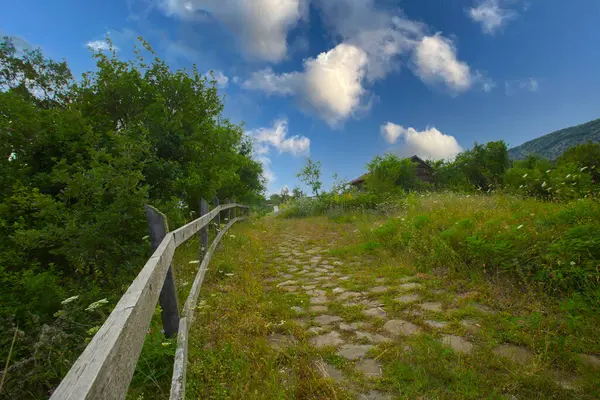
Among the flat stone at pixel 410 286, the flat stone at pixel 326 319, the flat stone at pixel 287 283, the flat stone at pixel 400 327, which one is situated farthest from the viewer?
the flat stone at pixel 287 283

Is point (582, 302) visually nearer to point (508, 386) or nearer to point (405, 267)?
point (508, 386)

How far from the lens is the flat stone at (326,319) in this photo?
10.4ft

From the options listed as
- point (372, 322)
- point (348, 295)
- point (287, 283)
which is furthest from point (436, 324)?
point (287, 283)

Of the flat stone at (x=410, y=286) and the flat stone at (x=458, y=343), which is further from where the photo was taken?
the flat stone at (x=410, y=286)

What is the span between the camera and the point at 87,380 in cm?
62

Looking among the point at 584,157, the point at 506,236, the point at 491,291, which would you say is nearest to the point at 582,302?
the point at 491,291

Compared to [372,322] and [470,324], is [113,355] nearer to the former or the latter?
[372,322]

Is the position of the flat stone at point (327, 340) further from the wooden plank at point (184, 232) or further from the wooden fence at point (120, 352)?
the wooden plank at point (184, 232)

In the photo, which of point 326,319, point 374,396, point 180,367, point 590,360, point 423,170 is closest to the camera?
point 180,367

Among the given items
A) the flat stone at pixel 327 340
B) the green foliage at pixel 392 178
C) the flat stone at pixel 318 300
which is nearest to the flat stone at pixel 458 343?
the flat stone at pixel 327 340

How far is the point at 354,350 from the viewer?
2.60 meters

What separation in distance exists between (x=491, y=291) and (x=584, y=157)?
22530 mm

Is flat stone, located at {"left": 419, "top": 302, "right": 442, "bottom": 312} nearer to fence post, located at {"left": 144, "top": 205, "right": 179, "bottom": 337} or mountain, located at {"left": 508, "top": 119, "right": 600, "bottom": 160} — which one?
fence post, located at {"left": 144, "top": 205, "right": 179, "bottom": 337}

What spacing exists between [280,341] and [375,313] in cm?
122
